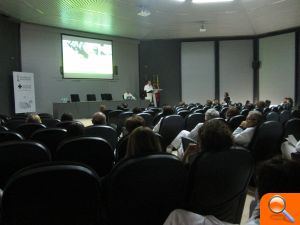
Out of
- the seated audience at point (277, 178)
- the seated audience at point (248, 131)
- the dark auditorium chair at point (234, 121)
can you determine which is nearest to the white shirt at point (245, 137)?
the seated audience at point (248, 131)

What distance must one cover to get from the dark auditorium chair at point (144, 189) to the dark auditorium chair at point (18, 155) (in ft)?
2.37

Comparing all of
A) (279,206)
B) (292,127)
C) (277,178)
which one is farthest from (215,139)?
(292,127)

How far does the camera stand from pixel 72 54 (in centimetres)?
1288

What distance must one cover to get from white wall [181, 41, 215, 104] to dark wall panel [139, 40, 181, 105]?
12.1 inches

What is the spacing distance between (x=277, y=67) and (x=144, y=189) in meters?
14.2

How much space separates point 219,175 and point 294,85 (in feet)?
43.4

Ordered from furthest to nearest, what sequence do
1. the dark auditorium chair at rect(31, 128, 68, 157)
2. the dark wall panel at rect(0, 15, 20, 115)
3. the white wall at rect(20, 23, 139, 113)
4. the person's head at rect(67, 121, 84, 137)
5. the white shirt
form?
1. the white wall at rect(20, 23, 139, 113)
2. the dark wall panel at rect(0, 15, 20, 115)
3. the white shirt
4. the person's head at rect(67, 121, 84, 137)
5. the dark auditorium chair at rect(31, 128, 68, 157)

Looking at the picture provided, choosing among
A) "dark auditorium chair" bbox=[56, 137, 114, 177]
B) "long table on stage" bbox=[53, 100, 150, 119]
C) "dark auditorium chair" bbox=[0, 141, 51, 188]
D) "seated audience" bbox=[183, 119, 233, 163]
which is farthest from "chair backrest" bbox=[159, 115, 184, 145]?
"long table on stage" bbox=[53, 100, 150, 119]

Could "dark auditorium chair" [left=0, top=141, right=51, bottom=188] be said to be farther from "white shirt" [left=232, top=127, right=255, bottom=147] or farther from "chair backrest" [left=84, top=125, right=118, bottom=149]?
"white shirt" [left=232, top=127, right=255, bottom=147]

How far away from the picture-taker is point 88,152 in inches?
99.3

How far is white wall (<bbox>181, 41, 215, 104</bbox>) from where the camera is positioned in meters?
15.8

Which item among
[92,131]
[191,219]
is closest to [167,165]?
[191,219]

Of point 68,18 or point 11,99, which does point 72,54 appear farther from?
point 11,99

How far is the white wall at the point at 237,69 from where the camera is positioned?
15586 millimetres
